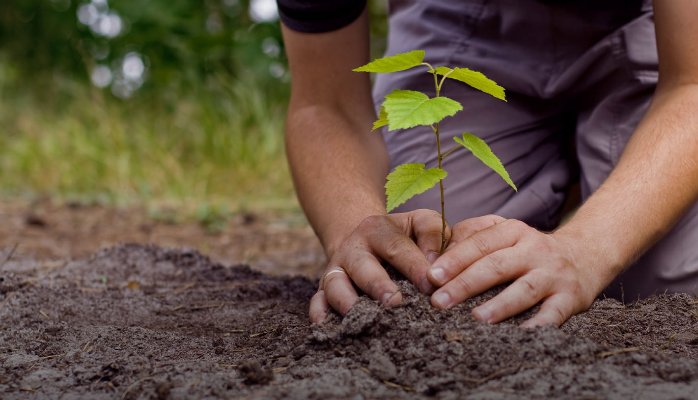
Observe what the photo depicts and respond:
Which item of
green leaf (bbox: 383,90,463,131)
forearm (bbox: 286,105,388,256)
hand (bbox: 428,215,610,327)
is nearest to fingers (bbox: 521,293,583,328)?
hand (bbox: 428,215,610,327)

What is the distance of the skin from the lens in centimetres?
155

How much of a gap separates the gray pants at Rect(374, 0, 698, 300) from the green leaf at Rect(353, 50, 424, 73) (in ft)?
3.48

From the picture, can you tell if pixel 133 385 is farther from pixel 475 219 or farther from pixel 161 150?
pixel 161 150

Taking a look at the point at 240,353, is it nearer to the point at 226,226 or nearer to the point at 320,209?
the point at 320,209

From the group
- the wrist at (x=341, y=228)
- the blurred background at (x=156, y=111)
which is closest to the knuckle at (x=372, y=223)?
the wrist at (x=341, y=228)

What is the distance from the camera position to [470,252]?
1563 millimetres

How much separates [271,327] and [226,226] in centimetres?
227

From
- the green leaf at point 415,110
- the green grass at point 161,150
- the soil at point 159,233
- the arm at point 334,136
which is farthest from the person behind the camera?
the green grass at point 161,150

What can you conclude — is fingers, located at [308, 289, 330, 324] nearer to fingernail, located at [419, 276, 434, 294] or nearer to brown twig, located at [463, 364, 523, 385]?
fingernail, located at [419, 276, 434, 294]

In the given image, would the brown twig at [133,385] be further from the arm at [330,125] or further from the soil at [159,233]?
the soil at [159,233]

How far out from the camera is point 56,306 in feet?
6.65

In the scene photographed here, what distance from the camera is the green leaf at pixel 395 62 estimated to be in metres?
1.44

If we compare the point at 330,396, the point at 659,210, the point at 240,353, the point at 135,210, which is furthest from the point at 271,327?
the point at 135,210

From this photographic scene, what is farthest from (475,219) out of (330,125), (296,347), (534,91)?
(534,91)
